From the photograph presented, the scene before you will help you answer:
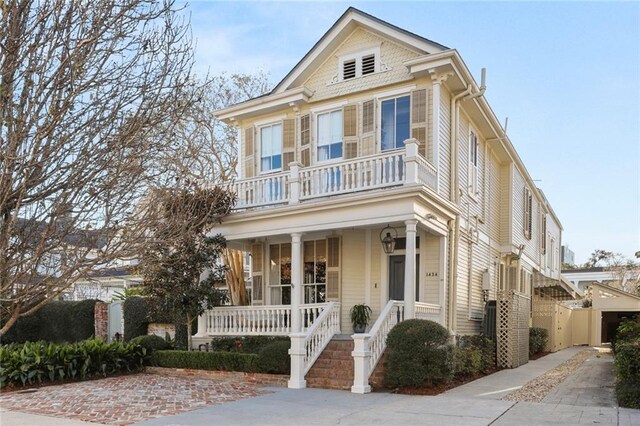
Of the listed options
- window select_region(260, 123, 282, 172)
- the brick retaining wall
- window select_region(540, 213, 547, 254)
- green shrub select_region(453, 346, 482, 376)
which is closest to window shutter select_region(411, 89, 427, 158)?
window select_region(260, 123, 282, 172)

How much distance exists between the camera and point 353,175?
13.6 metres

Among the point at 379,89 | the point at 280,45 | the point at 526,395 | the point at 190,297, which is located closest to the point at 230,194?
the point at 190,297

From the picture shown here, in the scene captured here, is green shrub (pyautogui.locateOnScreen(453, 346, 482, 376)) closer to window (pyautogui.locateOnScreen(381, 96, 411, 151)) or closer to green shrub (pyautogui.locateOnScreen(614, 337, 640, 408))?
green shrub (pyautogui.locateOnScreen(614, 337, 640, 408))

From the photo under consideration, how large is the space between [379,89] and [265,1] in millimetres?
7098

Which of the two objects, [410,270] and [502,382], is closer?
[410,270]

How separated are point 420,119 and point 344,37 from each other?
3.55 m

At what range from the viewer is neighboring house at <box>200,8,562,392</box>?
13094mm

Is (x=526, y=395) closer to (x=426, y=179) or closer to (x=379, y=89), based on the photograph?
(x=426, y=179)

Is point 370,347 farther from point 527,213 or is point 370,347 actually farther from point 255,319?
point 527,213

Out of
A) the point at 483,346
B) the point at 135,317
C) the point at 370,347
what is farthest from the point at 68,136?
the point at 135,317

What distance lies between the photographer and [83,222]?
580 cm

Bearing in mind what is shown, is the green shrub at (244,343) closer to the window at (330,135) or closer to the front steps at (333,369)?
the front steps at (333,369)

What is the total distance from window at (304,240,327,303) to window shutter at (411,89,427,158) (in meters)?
3.86

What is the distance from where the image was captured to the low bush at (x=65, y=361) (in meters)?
12.5
